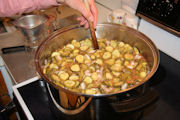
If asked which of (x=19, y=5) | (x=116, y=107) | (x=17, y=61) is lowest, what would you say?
(x=17, y=61)

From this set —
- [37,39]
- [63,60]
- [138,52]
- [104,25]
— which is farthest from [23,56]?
[138,52]

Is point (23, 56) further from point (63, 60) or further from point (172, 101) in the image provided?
point (172, 101)

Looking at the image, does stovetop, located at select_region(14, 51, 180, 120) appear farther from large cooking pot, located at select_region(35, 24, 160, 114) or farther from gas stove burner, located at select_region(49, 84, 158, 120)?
large cooking pot, located at select_region(35, 24, 160, 114)

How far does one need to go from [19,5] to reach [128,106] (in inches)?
29.4

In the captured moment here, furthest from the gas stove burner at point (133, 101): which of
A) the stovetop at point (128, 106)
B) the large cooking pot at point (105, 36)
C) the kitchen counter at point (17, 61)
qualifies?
the kitchen counter at point (17, 61)

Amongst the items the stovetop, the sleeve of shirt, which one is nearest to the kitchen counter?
the stovetop

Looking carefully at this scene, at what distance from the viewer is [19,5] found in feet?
2.91

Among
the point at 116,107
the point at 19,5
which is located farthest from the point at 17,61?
the point at 116,107

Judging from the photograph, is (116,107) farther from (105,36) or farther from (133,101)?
(105,36)

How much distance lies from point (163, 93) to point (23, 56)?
2.86 feet

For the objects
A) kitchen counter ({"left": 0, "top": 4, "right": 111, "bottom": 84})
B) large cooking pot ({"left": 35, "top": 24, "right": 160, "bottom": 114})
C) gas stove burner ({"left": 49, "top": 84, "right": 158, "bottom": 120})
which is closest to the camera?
gas stove burner ({"left": 49, "top": 84, "right": 158, "bottom": 120})

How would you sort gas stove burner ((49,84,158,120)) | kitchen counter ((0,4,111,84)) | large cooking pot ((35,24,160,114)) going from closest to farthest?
gas stove burner ((49,84,158,120))
large cooking pot ((35,24,160,114))
kitchen counter ((0,4,111,84))

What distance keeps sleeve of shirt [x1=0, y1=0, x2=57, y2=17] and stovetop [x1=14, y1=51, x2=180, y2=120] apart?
0.40m

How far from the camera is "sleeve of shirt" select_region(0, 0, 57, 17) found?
34.2 inches
